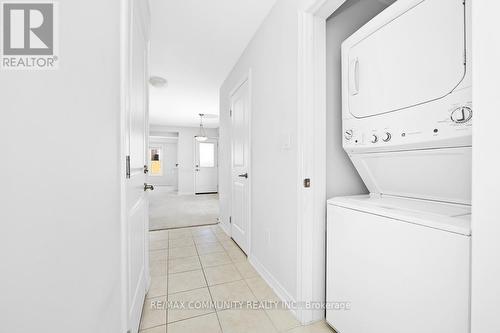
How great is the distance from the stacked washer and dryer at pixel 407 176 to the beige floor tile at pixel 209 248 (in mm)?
1616

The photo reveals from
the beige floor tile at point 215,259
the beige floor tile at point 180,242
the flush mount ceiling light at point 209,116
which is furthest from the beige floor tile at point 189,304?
the flush mount ceiling light at point 209,116

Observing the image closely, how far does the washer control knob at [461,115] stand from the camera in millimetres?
821

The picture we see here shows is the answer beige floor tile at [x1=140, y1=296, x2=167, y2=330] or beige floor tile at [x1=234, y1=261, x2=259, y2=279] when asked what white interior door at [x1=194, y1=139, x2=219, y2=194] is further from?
beige floor tile at [x1=140, y1=296, x2=167, y2=330]

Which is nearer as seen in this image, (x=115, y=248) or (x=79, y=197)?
(x=79, y=197)

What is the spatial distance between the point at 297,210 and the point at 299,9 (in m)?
1.38

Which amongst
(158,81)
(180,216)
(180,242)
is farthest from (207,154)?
(180,242)

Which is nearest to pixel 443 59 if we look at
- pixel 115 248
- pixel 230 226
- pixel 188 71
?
pixel 115 248

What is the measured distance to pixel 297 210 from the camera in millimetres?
1486

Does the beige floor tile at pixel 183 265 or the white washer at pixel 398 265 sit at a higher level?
the white washer at pixel 398 265

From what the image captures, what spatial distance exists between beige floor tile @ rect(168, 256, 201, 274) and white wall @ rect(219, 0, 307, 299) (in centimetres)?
63

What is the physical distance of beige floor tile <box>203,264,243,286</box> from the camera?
199cm

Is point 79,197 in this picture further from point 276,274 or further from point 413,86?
point 276,274

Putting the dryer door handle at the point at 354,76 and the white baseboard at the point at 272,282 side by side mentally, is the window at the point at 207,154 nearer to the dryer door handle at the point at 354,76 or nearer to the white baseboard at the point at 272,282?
the white baseboard at the point at 272,282

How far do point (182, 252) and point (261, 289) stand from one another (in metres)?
1.22
